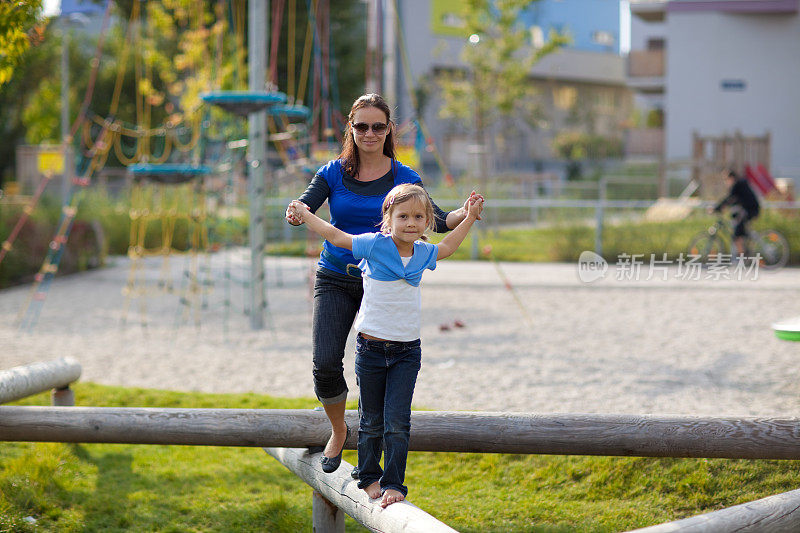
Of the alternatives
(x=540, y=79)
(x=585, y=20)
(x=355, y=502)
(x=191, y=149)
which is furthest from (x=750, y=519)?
(x=585, y=20)

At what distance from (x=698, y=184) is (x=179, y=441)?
75.1ft

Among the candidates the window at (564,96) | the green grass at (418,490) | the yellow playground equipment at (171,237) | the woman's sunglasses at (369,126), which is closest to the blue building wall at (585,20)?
the window at (564,96)

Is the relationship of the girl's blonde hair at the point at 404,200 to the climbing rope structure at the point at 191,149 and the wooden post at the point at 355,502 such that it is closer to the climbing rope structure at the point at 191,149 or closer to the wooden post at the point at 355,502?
the wooden post at the point at 355,502

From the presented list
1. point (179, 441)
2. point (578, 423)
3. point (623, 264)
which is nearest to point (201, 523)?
point (179, 441)

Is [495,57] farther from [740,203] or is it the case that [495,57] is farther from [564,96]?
[564,96]

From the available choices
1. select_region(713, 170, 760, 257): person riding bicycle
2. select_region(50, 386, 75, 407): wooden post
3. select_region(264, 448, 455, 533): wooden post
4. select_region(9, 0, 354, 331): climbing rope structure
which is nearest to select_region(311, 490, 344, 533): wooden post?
select_region(264, 448, 455, 533): wooden post

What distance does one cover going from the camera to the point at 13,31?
203 inches

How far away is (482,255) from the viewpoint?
18766 millimetres

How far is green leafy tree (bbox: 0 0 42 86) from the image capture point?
5.02 meters

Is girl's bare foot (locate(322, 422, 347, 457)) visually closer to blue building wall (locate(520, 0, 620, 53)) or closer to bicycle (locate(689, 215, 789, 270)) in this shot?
bicycle (locate(689, 215, 789, 270))

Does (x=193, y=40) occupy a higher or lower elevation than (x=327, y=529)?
higher

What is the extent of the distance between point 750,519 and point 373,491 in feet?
4.64

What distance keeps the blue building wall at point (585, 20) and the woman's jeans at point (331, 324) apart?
5237 cm

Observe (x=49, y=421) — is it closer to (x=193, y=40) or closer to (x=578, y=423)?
(x=578, y=423)
